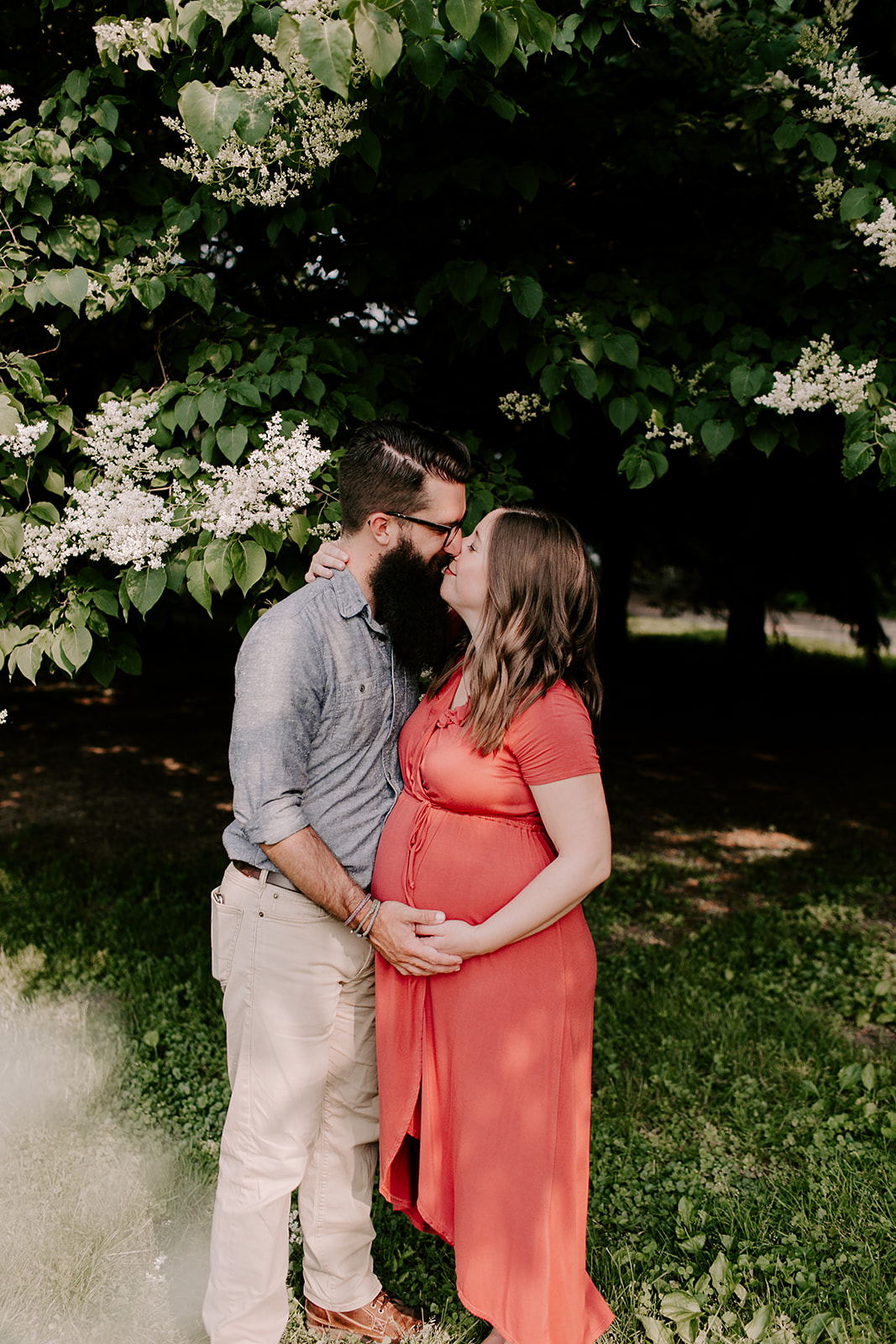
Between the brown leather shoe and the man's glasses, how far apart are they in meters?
2.16

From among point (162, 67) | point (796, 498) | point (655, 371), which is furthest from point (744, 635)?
point (162, 67)

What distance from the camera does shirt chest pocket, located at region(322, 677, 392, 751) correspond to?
7.98 feet

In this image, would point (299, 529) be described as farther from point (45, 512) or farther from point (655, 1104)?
point (655, 1104)

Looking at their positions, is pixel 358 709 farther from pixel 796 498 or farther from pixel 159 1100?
pixel 796 498

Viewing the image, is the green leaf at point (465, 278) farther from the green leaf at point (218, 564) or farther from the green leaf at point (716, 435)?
the green leaf at point (218, 564)

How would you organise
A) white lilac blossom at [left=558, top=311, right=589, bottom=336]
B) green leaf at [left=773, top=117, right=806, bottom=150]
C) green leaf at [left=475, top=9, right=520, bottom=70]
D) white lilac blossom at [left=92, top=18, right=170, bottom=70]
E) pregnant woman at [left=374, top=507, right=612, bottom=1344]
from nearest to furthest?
green leaf at [left=475, top=9, right=520, bottom=70], pregnant woman at [left=374, top=507, right=612, bottom=1344], white lilac blossom at [left=92, top=18, right=170, bottom=70], green leaf at [left=773, top=117, right=806, bottom=150], white lilac blossom at [left=558, top=311, right=589, bottom=336]

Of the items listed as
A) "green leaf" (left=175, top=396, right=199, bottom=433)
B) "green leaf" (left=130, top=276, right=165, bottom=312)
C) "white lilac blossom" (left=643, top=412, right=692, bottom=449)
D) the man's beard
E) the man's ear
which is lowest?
the man's beard

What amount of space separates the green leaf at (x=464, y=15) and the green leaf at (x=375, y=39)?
0.46 feet

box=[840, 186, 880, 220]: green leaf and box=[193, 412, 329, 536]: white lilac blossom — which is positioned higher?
box=[840, 186, 880, 220]: green leaf

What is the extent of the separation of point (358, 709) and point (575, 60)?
257cm

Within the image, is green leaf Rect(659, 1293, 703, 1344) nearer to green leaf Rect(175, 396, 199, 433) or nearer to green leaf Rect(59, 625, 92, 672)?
green leaf Rect(59, 625, 92, 672)

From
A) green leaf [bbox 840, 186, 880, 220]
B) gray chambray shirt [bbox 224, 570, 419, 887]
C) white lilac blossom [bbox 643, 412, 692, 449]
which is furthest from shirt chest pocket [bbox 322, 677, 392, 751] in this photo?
green leaf [bbox 840, 186, 880, 220]

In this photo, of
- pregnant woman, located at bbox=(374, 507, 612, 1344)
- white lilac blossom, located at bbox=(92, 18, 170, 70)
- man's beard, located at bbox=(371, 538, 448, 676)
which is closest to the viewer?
pregnant woman, located at bbox=(374, 507, 612, 1344)

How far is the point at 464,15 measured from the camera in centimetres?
200
